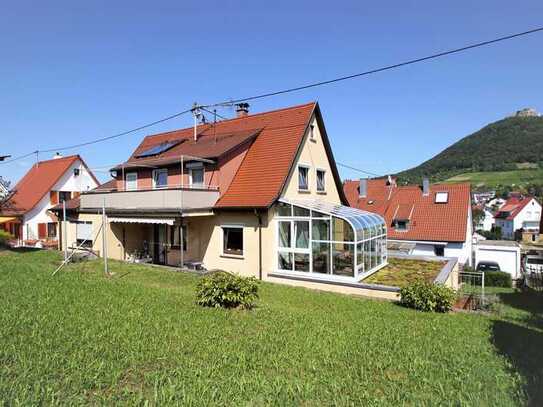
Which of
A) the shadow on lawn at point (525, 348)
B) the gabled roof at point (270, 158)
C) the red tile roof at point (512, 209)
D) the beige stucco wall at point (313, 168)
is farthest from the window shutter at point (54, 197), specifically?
the red tile roof at point (512, 209)

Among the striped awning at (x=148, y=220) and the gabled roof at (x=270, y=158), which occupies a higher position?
the gabled roof at (x=270, y=158)

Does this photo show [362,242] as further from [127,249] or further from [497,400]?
[127,249]

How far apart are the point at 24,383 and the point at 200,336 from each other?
320cm

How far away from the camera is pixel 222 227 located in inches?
715

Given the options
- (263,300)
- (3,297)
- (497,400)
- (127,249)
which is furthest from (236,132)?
(497,400)

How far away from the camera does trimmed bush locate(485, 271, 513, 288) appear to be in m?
31.0

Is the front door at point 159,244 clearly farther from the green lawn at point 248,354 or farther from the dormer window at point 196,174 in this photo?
the green lawn at point 248,354

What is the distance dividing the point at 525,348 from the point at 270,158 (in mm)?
13544

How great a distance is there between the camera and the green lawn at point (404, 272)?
15.6 meters

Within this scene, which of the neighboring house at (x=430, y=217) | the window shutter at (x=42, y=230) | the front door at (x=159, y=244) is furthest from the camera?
the window shutter at (x=42, y=230)

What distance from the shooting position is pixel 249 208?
16.7 m

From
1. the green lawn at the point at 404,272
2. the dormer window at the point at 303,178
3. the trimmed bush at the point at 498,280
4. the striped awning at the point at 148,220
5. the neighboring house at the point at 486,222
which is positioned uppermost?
the dormer window at the point at 303,178

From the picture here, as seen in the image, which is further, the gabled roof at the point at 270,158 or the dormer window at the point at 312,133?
the dormer window at the point at 312,133

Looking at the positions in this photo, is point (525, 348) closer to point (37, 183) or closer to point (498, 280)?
point (498, 280)
